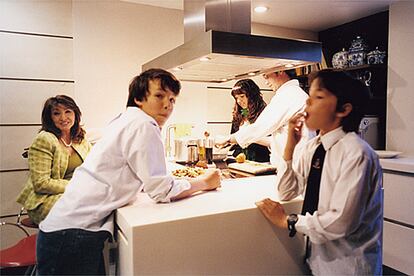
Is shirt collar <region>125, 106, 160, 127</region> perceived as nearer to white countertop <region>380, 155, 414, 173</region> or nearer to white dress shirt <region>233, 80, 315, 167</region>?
white dress shirt <region>233, 80, 315, 167</region>

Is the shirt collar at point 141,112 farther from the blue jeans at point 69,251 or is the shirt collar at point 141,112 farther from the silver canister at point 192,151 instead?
the silver canister at point 192,151

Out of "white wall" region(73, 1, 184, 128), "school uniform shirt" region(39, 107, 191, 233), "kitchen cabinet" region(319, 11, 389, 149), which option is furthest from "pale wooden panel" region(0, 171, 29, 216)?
"kitchen cabinet" region(319, 11, 389, 149)

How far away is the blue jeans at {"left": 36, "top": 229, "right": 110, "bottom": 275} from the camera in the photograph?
1117 millimetres

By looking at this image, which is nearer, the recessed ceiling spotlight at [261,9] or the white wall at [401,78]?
the white wall at [401,78]

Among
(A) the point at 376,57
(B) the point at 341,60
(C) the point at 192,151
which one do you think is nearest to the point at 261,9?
(B) the point at 341,60

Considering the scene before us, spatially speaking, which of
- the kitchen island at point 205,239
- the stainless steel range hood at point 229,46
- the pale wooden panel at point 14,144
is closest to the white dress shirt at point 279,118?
the stainless steel range hood at point 229,46

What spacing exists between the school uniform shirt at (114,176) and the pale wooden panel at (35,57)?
5.65ft

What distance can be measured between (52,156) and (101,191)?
1.08m

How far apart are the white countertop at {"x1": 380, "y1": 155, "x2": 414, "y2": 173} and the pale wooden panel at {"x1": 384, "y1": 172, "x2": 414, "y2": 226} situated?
0.06 m

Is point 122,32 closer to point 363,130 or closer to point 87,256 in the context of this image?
point 87,256

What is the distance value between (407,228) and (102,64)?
2782 mm

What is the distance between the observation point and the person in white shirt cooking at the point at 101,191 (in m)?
1.11

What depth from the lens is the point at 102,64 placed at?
2.75 metres

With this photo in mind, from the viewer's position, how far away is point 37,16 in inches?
98.0
